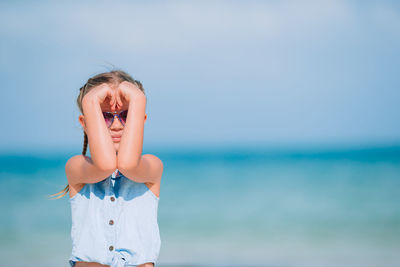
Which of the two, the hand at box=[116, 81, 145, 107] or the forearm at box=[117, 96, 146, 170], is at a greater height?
the hand at box=[116, 81, 145, 107]

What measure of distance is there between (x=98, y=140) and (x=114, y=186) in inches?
13.2

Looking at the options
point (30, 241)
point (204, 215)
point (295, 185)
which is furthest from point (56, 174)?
point (30, 241)

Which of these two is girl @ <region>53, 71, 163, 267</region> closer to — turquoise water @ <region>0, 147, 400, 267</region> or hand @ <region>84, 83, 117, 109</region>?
hand @ <region>84, 83, 117, 109</region>

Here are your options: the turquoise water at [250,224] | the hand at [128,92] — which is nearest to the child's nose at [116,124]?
the hand at [128,92]

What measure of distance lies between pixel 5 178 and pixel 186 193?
22.5ft

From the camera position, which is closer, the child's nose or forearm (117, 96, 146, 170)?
forearm (117, 96, 146, 170)

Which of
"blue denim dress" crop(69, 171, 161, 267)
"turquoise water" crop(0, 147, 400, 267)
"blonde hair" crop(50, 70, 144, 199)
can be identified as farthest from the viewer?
"turquoise water" crop(0, 147, 400, 267)

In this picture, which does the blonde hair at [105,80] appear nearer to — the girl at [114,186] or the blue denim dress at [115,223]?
the girl at [114,186]

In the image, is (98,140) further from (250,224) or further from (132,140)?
(250,224)

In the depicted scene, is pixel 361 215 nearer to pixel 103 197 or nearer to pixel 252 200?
pixel 252 200

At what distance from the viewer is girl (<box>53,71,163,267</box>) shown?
195 centimetres

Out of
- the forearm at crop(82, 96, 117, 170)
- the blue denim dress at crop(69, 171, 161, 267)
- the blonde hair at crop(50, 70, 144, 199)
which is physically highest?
the blonde hair at crop(50, 70, 144, 199)

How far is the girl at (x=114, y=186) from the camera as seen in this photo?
1.95 m

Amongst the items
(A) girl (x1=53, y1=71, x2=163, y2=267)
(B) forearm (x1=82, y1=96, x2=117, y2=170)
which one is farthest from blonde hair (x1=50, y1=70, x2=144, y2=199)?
(B) forearm (x1=82, y1=96, x2=117, y2=170)
